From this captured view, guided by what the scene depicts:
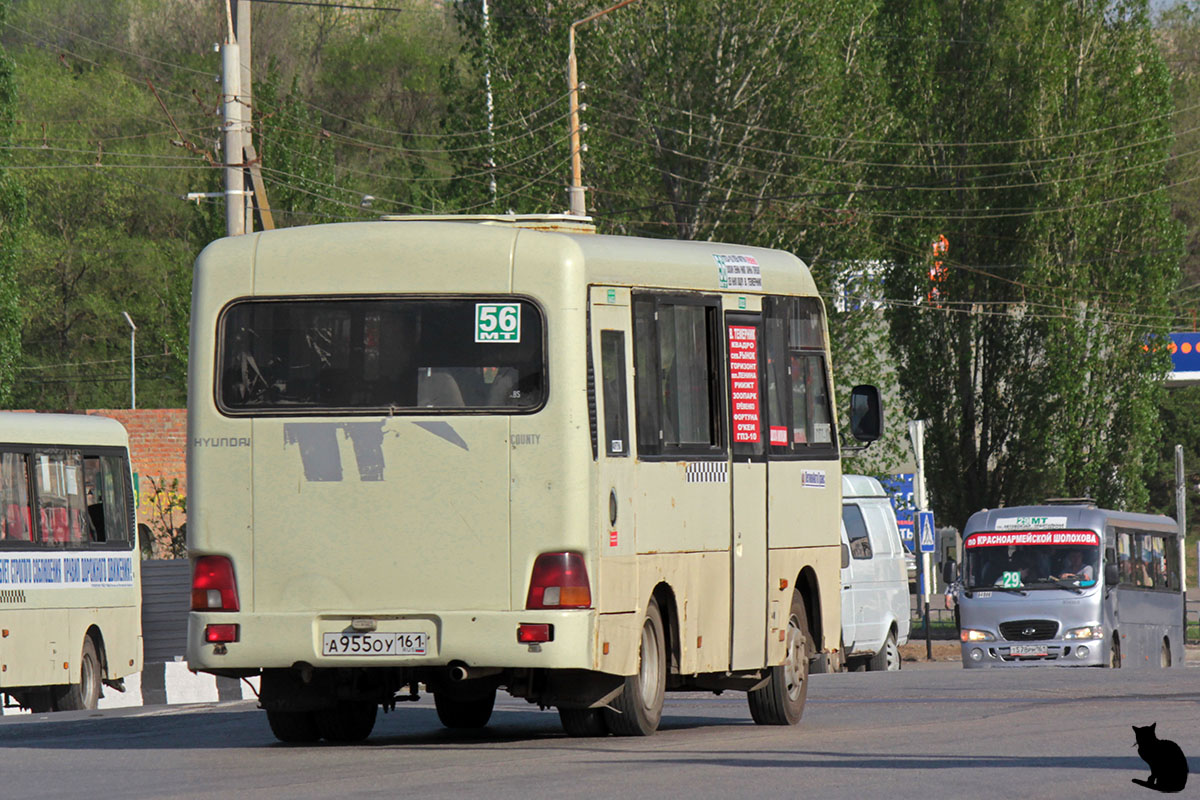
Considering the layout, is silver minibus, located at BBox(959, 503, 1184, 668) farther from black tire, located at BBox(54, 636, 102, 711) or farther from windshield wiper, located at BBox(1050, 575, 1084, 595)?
black tire, located at BBox(54, 636, 102, 711)

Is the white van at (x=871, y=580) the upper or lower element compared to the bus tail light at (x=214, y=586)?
lower

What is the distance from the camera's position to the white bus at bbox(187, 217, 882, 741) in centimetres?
1281

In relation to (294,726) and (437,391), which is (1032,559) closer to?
(294,726)

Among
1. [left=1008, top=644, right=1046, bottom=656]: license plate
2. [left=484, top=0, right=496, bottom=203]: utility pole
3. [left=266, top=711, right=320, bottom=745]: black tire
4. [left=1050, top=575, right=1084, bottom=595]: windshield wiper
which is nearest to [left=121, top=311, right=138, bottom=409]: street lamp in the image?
[left=484, top=0, right=496, bottom=203]: utility pole

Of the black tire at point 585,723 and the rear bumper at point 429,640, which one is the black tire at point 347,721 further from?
the rear bumper at point 429,640

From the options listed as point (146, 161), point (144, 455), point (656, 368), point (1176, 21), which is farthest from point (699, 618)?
point (1176, 21)

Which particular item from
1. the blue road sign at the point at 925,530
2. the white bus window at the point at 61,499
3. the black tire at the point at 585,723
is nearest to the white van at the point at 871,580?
the blue road sign at the point at 925,530

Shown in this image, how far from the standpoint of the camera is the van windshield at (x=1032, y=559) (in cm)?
3388

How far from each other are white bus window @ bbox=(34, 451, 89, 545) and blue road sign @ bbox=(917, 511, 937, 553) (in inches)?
824

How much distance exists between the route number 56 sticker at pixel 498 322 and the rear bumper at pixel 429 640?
1549 mm

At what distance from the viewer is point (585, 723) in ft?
46.4

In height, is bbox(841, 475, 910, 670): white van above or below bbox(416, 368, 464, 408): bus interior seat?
below

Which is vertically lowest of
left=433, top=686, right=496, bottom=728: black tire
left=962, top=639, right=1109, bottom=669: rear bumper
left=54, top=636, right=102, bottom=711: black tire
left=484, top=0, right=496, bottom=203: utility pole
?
left=962, top=639, right=1109, bottom=669: rear bumper

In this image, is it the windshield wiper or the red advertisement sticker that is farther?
the windshield wiper
